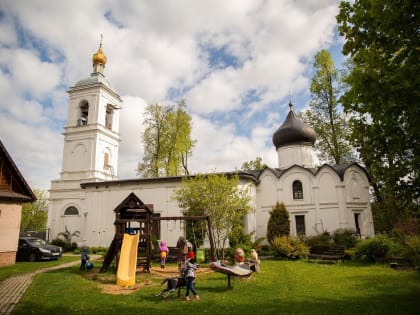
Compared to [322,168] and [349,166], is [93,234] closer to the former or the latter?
[322,168]

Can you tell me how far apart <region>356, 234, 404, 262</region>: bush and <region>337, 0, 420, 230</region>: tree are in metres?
9.78

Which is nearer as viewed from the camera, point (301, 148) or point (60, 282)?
point (60, 282)

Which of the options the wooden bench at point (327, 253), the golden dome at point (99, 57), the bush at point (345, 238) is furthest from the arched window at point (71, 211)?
the bush at point (345, 238)

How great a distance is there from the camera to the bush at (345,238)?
21.3 m

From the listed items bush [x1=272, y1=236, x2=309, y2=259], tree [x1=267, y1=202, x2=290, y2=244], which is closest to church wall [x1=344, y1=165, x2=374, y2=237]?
tree [x1=267, y1=202, x2=290, y2=244]

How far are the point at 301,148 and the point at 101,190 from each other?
18644mm

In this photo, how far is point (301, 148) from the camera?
90.7 ft

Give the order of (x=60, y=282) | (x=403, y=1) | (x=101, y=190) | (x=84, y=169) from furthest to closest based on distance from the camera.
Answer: (x=84, y=169)
(x=101, y=190)
(x=60, y=282)
(x=403, y=1)

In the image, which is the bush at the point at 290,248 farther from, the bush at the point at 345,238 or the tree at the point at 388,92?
the tree at the point at 388,92

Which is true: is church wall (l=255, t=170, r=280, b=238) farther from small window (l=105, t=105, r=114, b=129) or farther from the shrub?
small window (l=105, t=105, r=114, b=129)

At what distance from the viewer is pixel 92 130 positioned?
30172mm

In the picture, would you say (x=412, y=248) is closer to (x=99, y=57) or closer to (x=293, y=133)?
(x=293, y=133)

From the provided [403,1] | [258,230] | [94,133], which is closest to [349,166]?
[258,230]

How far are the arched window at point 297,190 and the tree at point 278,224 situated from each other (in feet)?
10.3
